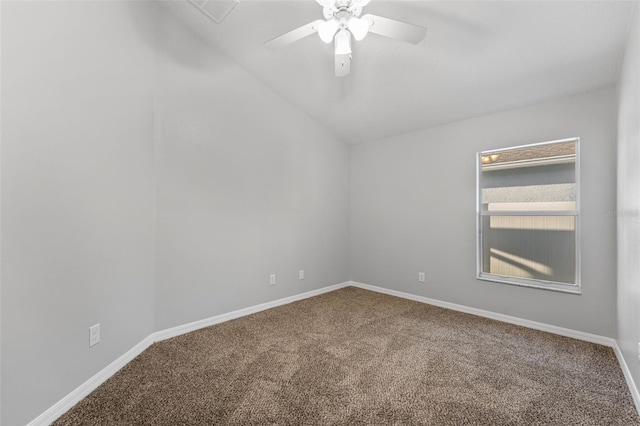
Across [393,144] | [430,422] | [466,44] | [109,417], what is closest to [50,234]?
[109,417]

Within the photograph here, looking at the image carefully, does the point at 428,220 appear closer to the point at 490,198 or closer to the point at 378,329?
the point at 490,198

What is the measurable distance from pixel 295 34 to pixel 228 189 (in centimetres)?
163

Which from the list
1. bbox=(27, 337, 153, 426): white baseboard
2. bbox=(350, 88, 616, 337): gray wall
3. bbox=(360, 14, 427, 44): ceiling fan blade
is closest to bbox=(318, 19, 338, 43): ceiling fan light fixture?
bbox=(360, 14, 427, 44): ceiling fan blade

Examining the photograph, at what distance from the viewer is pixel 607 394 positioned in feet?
5.72

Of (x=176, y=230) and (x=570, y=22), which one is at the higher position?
(x=570, y=22)

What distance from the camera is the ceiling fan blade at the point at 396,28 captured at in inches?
64.9

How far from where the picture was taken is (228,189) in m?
2.96

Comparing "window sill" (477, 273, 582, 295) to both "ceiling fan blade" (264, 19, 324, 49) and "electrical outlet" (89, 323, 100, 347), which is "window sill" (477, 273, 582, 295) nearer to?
"ceiling fan blade" (264, 19, 324, 49)

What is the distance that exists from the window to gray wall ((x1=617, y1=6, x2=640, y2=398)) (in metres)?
0.45

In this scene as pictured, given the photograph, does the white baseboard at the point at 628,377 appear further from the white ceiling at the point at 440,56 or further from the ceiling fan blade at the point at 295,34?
the ceiling fan blade at the point at 295,34

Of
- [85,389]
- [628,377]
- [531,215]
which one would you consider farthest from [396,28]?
[85,389]

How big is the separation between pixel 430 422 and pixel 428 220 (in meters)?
2.43

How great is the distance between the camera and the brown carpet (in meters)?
1.54

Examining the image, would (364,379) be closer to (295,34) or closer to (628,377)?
(628,377)
